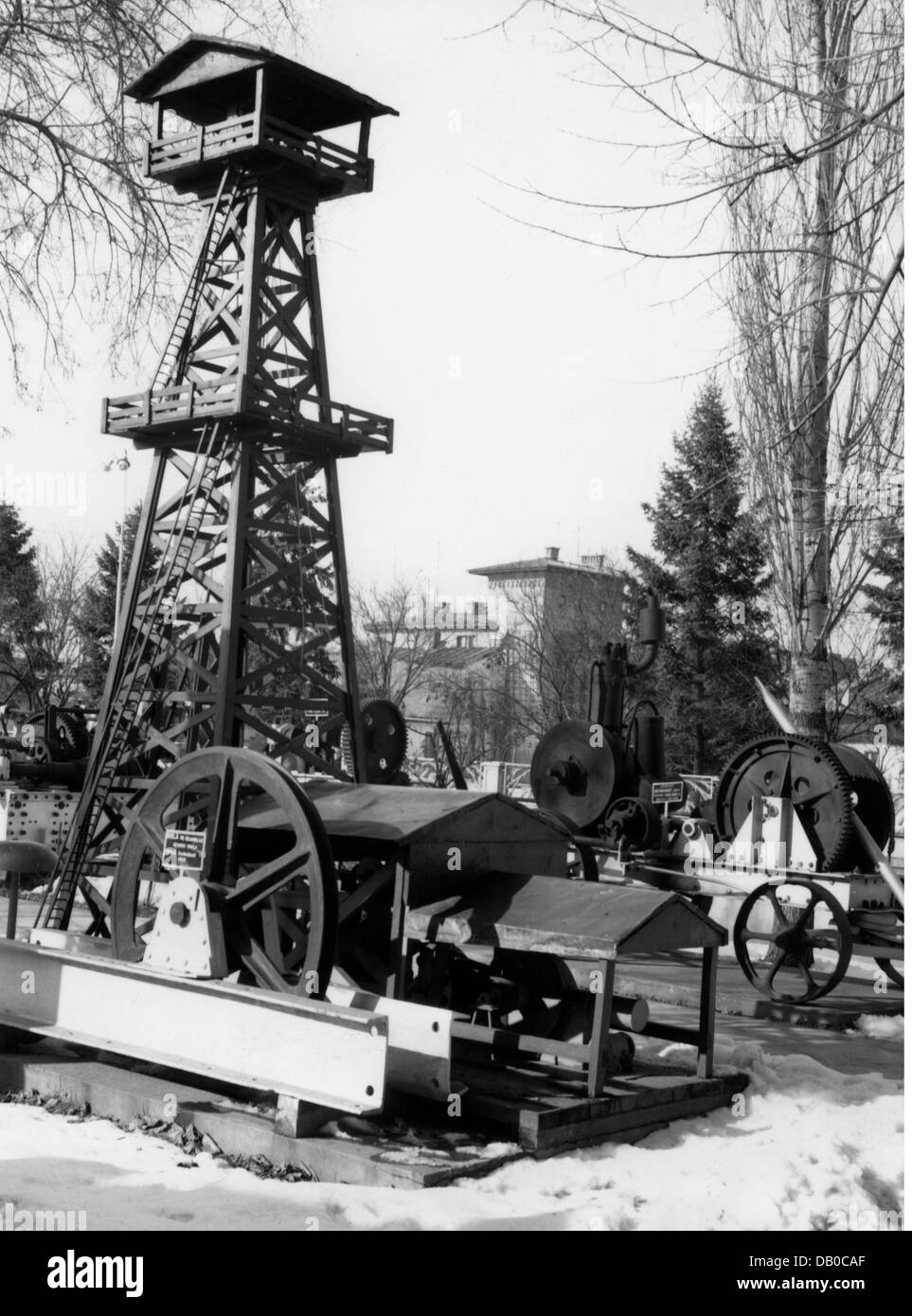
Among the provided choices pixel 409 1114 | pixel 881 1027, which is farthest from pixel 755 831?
pixel 409 1114

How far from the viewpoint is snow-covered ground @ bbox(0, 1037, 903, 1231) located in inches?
255

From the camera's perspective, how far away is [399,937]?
877 cm

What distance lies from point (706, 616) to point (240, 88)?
90.5 ft

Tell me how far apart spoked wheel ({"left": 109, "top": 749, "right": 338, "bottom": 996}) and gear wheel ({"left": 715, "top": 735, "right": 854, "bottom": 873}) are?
6.79 metres

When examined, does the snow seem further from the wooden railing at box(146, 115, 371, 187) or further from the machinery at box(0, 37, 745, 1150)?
the wooden railing at box(146, 115, 371, 187)

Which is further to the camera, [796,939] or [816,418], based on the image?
[796,939]

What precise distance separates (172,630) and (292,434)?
2.70 m

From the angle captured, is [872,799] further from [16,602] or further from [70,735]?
[16,602]

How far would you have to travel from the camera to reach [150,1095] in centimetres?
820

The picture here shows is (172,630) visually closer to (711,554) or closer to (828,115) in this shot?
(828,115)

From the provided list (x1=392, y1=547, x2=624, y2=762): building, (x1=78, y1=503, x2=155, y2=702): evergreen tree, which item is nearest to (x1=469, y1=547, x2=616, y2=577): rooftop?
(x1=392, y1=547, x2=624, y2=762): building

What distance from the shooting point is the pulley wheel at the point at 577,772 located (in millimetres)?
18719
